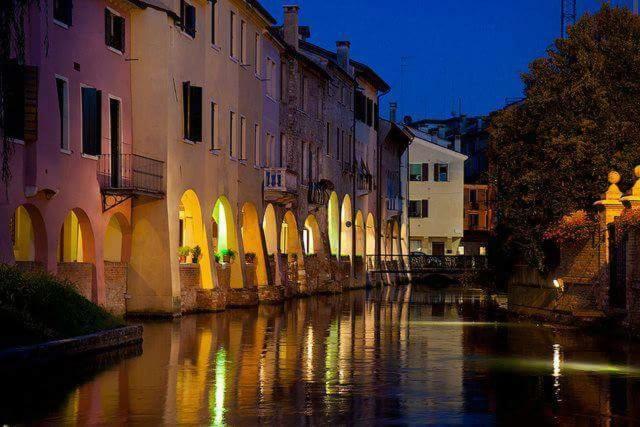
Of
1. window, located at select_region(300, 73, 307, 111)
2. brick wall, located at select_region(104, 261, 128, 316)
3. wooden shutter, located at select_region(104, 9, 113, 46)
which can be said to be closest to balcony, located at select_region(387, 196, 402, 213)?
window, located at select_region(300, 73, 307, 111)

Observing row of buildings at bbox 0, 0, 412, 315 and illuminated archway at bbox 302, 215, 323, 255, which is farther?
illuminated archway at bbox 302, 215, 323, 255

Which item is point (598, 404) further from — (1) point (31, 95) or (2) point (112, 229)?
(2) point (112, 229)

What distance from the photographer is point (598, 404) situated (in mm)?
14406

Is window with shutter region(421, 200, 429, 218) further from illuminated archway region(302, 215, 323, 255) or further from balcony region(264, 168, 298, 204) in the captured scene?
balcony region(264, 168, 298, 204)

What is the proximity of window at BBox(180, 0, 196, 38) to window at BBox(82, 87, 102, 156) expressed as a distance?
20.1 ft

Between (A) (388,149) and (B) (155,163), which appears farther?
(A) (388,149)

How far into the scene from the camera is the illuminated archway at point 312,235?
59041mm

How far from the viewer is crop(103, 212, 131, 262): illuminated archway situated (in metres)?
33.7

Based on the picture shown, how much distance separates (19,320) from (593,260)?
1609 centimetres

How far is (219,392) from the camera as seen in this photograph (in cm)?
1529

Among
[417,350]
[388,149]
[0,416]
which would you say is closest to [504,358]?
[417,350]

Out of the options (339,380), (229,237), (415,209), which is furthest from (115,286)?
(415,209)

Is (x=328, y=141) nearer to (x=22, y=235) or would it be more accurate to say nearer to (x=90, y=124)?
(x=22, y=235)

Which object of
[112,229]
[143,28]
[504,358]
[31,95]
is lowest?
[504,358]
